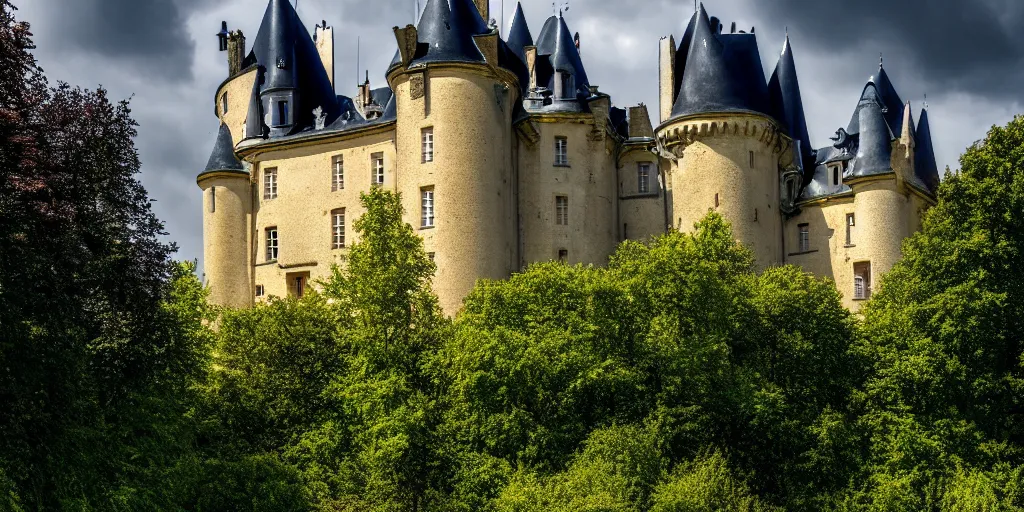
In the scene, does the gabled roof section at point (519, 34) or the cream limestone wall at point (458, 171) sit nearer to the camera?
the cream limestone wall at point (458, 171)

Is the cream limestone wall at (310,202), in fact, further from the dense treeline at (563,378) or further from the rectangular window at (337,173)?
the dense treeline at (563,378)

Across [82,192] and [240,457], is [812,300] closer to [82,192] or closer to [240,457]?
[240,457]

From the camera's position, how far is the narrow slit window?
6394cm

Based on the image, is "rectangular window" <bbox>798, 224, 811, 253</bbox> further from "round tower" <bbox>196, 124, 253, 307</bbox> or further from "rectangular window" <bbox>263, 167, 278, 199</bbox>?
"round tower" <bbox>196, 124, 253, 307</bbox>

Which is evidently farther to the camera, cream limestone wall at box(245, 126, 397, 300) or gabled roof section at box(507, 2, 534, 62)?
gabled roof section at box(507, 2, 534, 62)

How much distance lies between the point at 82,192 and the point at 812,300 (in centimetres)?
2407

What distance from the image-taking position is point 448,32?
58781mm

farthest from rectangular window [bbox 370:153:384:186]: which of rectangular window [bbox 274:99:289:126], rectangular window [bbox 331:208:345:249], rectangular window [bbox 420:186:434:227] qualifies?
rectangular window [bbox 274:99:289:126]

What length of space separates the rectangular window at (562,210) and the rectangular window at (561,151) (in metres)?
1.53

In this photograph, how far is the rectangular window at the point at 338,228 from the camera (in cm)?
6216

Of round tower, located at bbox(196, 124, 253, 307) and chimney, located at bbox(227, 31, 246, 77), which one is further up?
chimney, located at bbox(227, 31, 246, 77)

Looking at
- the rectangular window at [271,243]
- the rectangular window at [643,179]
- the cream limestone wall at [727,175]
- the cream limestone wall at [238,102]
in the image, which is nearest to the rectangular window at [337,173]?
the rectangular window at [271,243]

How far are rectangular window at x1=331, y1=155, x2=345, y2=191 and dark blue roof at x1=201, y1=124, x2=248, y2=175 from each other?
470cm

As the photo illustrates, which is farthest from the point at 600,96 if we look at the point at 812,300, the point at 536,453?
the point at 536,453
